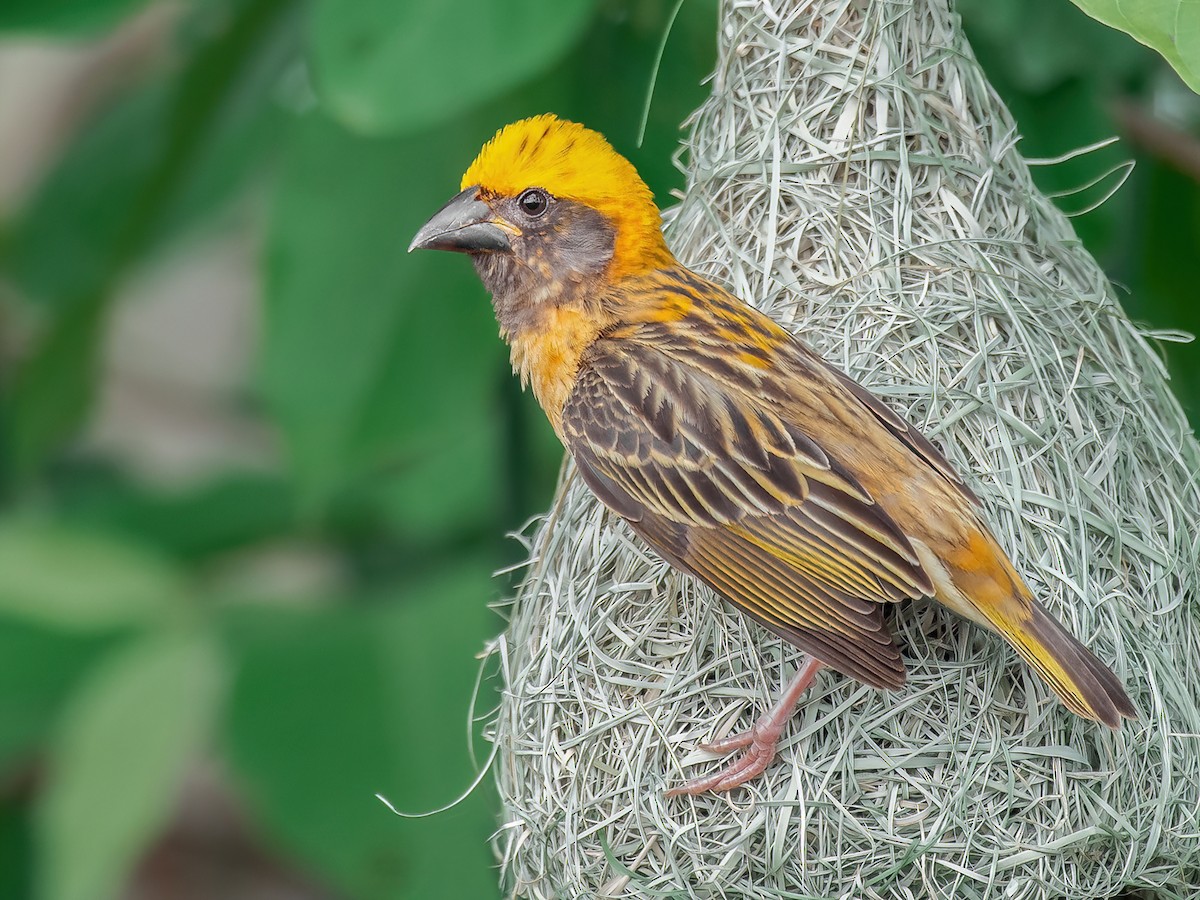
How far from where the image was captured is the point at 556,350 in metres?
3.15

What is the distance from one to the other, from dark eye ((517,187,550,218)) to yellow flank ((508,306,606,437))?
0.66ft

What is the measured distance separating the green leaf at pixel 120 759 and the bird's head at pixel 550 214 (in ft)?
5.74

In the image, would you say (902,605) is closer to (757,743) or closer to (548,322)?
(757,743)

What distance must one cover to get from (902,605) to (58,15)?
8.73ft

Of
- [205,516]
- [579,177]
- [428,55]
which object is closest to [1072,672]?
[579,177]

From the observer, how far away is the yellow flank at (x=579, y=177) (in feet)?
9.98

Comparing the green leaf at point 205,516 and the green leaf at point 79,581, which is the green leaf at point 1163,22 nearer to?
the green leaf at point 79,581

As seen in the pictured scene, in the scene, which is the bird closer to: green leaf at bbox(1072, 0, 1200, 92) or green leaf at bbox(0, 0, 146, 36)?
green leaf at bbox(1072, 0, 1200, 92)

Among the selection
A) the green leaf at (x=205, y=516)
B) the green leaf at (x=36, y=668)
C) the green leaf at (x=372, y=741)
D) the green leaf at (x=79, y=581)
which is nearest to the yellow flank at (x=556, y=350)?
the green leaf at (x=372, y=741)

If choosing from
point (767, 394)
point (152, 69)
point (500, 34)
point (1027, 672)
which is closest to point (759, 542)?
point (767, 394)

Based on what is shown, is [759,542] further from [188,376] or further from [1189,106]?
[188,376]

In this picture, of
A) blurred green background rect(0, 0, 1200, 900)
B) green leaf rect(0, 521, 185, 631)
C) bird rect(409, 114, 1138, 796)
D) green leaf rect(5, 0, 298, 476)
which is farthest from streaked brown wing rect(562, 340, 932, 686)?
green leaf rect(0, 521, 185, 631)

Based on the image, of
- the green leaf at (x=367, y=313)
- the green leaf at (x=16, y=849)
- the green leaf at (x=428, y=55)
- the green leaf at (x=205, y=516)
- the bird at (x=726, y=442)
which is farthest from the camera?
the green leaf at (x=16, y=849)

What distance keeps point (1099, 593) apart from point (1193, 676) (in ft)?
0.87
